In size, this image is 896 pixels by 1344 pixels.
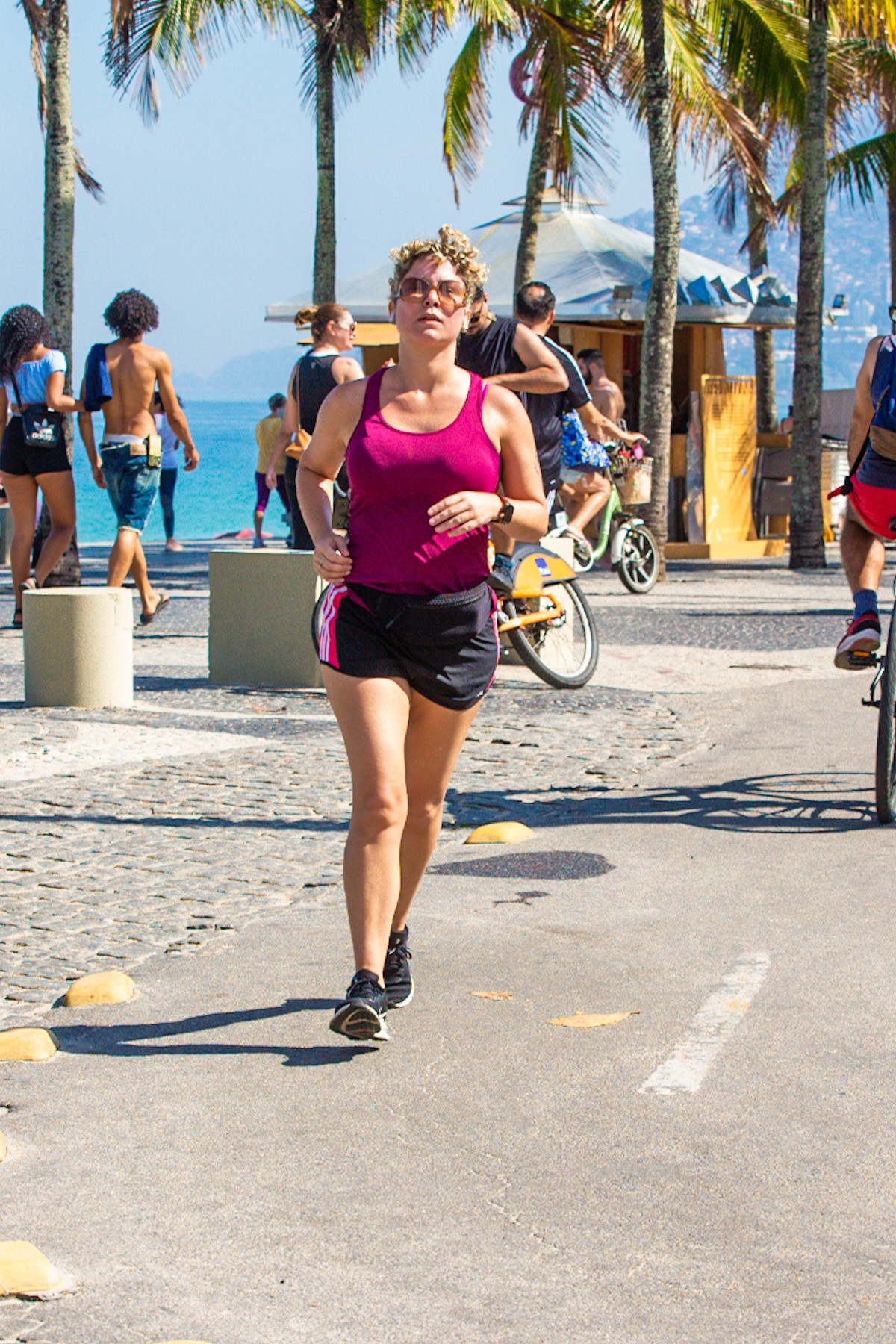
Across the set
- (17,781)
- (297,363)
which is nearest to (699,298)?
(297,363)

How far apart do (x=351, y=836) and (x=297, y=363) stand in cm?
633

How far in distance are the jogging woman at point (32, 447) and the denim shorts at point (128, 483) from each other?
0.45 metres

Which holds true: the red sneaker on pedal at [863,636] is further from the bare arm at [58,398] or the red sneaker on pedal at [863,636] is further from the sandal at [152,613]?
the bare arm at [58,398]

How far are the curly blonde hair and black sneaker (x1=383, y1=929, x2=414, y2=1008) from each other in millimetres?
1642

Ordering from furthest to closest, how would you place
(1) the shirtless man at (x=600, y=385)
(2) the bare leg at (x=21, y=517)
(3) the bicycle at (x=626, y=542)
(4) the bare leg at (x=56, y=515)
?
(1) the shirtless man at (x=600, y=385)
(3) the bicycle at (x=626, y=542)
(2) the bare leg at (x=21, y=517)
(4) the bare leg at (x=56, y=515)

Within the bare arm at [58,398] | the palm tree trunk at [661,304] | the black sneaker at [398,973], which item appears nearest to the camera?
the black sneaker at [398,973]

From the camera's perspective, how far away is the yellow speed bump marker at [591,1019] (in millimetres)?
4562

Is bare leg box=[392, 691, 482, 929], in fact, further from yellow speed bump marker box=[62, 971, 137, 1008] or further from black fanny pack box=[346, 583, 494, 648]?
yellow speed bump marker box=[62, 971, 137, 1008]

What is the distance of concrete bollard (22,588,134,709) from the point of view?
9688 mm

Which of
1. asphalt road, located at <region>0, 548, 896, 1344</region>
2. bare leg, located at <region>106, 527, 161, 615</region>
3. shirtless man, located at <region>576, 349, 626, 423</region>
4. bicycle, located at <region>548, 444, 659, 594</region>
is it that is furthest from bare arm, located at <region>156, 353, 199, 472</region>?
shirtless man, located at <region>576, 349, 626, 423</region>

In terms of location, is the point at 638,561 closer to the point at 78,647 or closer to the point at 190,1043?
the point at 78,647

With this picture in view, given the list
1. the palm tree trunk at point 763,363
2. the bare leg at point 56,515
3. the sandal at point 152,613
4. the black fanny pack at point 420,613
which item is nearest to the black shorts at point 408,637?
the black fanny pack at point 420,613

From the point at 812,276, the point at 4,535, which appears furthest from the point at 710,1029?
the point at 4,535

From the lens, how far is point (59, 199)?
14.8 m
